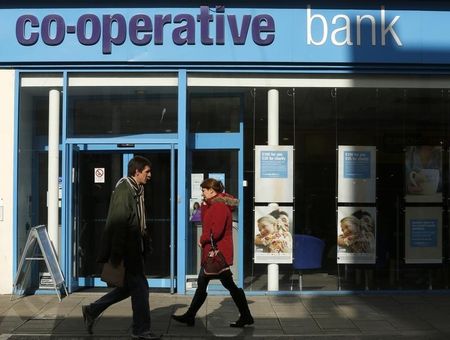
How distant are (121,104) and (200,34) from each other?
1681 mm

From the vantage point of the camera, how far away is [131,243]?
591 centimetres

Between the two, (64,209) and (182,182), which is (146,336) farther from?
(64,209)

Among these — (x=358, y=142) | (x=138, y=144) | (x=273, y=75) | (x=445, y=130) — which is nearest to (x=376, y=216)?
(x=358, y=142)

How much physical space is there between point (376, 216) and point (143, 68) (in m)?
4.13

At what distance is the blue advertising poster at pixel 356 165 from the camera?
8.90 meters

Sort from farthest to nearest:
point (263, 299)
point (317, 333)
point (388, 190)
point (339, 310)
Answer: point (388, 190)
point (263, 299)
point (339, 310)
point (317, 333)

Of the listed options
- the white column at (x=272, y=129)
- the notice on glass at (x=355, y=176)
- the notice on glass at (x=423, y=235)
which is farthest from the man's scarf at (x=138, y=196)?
the notice on glass at (x=423, y=235)

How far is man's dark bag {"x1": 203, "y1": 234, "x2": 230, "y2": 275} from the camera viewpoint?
6.49 metres

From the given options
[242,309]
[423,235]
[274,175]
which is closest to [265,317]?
[242,309]

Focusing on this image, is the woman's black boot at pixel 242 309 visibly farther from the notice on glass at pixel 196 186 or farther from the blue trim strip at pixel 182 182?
the notice on glass at pixel 196 186

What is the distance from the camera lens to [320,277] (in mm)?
8961

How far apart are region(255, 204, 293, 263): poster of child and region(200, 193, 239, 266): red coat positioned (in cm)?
232

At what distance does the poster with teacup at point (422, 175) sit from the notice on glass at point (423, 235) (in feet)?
0.60

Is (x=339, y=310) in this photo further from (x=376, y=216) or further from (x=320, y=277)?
(x=376, y=216)
